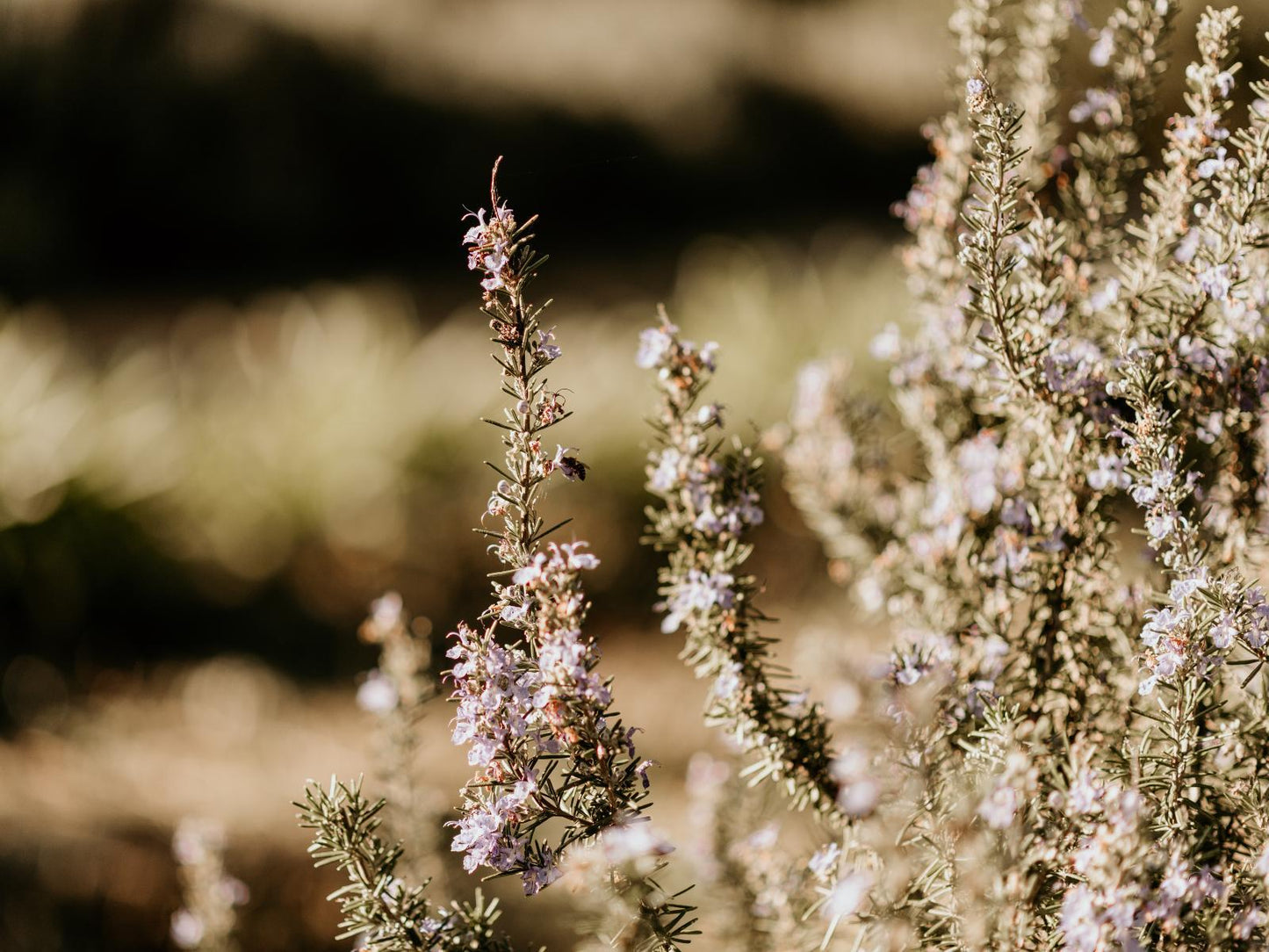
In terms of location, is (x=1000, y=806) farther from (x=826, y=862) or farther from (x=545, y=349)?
(x=545, y=349)

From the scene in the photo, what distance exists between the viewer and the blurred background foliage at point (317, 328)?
2.95m

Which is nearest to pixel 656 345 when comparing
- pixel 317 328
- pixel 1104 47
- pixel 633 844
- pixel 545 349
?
pixel 545 349

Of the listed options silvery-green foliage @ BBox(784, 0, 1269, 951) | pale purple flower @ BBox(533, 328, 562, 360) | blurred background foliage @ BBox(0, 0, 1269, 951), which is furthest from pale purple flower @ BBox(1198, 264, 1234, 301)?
pale purple flower @ BBox(533, 328, 562, 360)

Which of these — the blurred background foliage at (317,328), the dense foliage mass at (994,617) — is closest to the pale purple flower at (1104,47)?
the dense foliage mass at (994,617)

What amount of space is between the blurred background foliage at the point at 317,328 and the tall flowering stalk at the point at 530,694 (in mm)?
266

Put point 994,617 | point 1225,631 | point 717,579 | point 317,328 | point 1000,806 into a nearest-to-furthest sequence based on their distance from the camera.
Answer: point 1000,806, point 1225,631, point 717,579, point 994,617, point 317,328

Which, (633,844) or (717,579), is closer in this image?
(633,844)

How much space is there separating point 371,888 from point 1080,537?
2.36 ft

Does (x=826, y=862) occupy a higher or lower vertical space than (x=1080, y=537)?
lower

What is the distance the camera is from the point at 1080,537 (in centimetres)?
95

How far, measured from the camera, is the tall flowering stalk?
0.74m

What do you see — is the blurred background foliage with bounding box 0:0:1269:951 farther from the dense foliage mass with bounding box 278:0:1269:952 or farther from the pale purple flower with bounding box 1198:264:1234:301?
the pale purple flower with bounding box 1198:264:1234:301

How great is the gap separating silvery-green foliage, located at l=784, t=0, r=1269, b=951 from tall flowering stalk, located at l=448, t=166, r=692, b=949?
0.20 meters

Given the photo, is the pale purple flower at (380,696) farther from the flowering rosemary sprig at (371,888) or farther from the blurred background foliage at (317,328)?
the blurred background foliage at (317,328)
